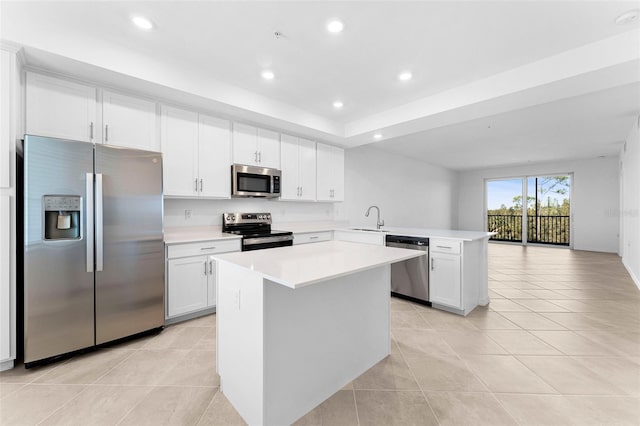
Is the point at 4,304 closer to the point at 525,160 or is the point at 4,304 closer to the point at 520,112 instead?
→ the point at 520,112

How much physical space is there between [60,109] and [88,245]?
48.5 inches

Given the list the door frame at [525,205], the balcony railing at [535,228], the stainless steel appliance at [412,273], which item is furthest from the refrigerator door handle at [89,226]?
the door frame at [525,205]

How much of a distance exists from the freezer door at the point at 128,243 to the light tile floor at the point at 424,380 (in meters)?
0.28

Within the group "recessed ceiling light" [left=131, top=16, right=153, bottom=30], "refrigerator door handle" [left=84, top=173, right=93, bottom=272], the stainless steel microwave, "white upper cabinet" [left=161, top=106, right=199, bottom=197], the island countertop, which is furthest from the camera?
the stainless steel microwave

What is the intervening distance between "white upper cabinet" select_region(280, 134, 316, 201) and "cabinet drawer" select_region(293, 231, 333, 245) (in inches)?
23.5

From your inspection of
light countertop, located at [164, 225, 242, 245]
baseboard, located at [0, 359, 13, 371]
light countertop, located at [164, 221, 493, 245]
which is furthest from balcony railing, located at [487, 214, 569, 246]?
baseboard, located at [0, 359, 13, 371]

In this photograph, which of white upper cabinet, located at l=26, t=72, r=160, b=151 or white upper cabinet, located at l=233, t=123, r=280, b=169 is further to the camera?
white upper cabinet, located at l=233, t=123, r=280, b=169

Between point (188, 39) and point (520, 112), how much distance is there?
442 cm

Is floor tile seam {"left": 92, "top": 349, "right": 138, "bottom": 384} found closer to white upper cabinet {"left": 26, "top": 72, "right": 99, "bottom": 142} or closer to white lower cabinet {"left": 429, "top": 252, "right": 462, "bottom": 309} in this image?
white upper cabinet {"left": 26, "top": 72, "right": 99, "bottom": 142}

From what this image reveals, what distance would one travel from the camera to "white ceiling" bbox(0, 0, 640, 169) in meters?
1.96

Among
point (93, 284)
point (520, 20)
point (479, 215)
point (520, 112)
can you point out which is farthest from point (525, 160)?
point (93, 284)

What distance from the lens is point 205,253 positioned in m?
3.02

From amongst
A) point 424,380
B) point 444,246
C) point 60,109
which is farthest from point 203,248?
point 444,246

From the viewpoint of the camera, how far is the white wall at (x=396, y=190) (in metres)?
5.62
